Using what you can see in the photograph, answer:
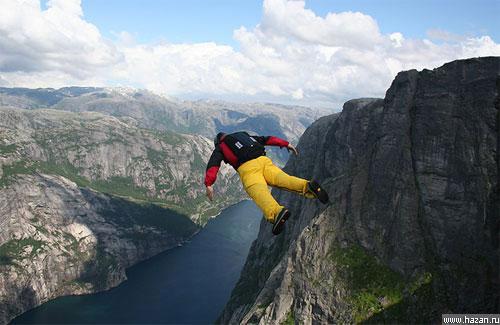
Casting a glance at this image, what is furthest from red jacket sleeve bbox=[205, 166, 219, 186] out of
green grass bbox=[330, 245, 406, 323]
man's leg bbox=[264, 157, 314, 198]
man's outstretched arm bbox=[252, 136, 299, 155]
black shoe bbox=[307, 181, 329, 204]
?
green grass bbox=[330, 245, 406, 323]

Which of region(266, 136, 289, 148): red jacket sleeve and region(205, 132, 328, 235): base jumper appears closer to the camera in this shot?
region(205, 132, 328, 235): base jumper

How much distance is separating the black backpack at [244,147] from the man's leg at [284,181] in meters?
0.92

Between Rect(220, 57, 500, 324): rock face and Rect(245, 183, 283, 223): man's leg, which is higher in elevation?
Rect(245, 183, 283, 223): man's leg

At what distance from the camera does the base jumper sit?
22.1 meters

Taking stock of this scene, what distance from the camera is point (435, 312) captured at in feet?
295

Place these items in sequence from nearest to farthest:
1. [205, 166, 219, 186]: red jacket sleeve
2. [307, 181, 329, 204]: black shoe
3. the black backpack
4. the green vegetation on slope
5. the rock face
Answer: [307, 181, 329, 204]: black shoe, [205, 166, 219, 186]: red jacket sleeve, the black backpack, the rock face, the green vegetation on slope

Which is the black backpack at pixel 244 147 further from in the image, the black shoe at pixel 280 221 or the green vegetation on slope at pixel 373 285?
the green vegetation on slope at pixel 373 285

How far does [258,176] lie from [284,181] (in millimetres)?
1622

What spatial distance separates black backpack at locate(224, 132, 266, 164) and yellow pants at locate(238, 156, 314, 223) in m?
0.31

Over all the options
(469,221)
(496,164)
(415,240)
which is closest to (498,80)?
(496,164)

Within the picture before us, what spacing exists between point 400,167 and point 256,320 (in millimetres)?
53085

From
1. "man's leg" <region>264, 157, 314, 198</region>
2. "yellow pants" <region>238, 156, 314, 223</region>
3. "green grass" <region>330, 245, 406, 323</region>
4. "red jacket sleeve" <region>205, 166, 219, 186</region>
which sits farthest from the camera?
"green grass" <region>330, 245, 406, 323</region>

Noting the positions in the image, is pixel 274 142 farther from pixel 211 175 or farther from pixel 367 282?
pixel 367 282

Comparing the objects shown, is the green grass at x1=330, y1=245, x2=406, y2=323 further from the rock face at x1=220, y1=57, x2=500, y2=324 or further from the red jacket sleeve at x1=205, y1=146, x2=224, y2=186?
the red jacket sleeve at x1=205, y1=146, x2=224, y2=186
